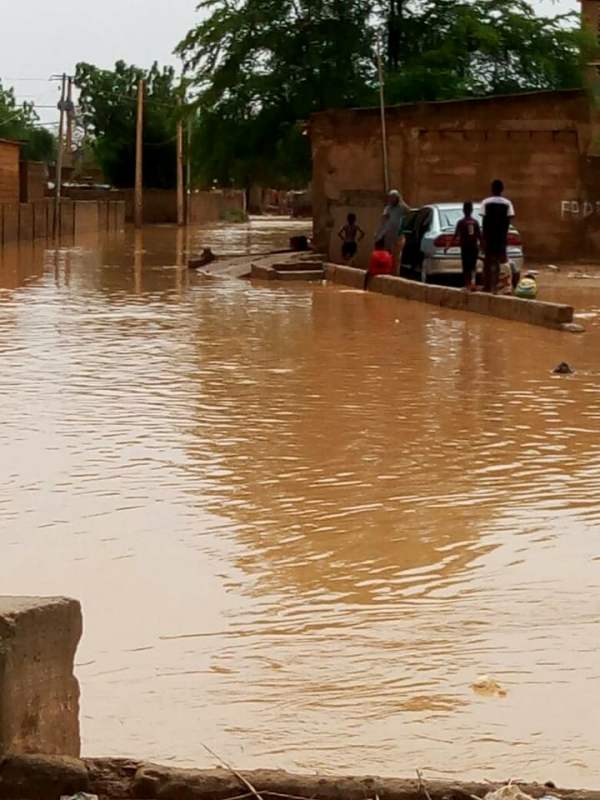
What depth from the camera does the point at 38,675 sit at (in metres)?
3.88

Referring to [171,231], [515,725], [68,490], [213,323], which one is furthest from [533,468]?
[171,231]

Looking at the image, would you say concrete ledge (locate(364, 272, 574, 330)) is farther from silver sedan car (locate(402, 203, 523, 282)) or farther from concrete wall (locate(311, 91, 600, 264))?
concrete wall (locate(311, 91, 600, 264))

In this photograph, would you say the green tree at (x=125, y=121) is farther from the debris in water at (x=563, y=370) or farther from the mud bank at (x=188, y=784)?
the mud bank at (x=188, y=784)

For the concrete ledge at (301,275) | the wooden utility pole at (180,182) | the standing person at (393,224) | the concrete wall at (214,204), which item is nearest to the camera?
the standing person at (393,224)

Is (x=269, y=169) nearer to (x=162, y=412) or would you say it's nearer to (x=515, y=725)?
(x=162, y=412)

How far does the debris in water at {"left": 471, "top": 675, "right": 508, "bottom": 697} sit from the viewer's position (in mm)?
4902

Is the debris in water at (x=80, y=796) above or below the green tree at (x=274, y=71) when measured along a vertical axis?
below

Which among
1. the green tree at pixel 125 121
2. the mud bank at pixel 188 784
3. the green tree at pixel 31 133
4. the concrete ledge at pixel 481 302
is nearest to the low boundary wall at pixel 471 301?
the concrete ledge at pixel 481 302

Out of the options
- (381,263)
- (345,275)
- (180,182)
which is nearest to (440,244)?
(381,263)

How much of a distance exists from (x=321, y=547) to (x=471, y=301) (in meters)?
11.9

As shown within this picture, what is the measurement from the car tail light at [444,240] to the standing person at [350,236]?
16.1ft

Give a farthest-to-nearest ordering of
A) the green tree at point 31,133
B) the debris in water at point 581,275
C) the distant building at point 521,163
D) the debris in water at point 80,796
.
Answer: the green tree at point 31,133 → the distant building at point 521,163 → the debris in water at point 581,275 → the debris in water at point 80,796

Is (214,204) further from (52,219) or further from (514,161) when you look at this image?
(514,161)

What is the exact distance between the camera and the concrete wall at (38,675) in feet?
12.3
